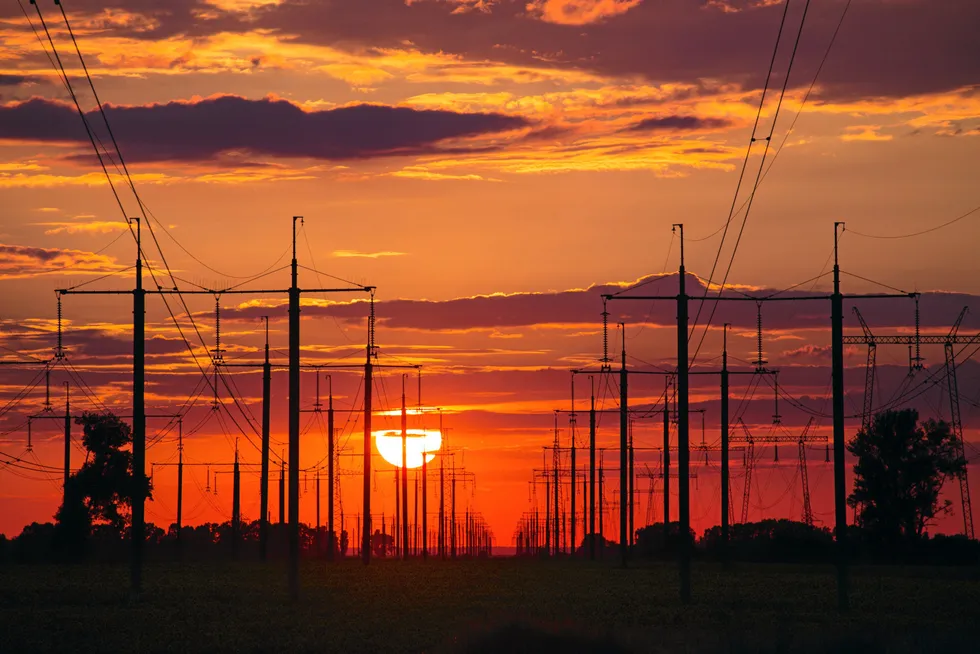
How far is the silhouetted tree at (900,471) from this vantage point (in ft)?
405

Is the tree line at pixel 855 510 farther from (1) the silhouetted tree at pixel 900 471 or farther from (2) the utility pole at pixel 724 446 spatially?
(2) the utility pole at pixel 724 446

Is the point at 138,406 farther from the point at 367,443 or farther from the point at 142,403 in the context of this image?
the point at 367,443

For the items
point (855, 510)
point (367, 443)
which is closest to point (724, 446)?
point (367, 443)

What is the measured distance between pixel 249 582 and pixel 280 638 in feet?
96.2

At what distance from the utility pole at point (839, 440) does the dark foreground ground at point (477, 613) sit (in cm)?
136

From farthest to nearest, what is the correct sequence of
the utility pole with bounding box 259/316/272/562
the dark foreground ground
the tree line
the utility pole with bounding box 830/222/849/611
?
1. the tree line
2. the utility pole with bounding box 259/316/272/562
3. the utility pole with bounding box 830/222/849/611
4. the dark foreground ground

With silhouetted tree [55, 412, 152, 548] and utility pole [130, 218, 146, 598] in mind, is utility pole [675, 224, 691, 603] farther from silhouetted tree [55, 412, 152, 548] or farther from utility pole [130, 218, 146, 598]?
silhouetted tree [55, 412, 152, 548]

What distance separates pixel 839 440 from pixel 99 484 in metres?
81.5

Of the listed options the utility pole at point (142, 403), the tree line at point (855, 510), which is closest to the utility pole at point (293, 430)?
the utility pole at point (142, 403)

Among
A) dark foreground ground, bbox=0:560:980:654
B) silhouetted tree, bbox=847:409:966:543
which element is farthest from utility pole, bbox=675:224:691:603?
silhouetted tree, bbox=847:409:966:543

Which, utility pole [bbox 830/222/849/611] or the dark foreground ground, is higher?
utility pole [bbox 830/222/849/611]

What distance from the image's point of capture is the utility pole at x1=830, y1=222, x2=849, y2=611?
4528cm

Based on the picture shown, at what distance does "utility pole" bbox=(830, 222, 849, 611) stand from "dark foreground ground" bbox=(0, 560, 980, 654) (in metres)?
1.36

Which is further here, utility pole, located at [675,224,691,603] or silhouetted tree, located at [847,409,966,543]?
silhouetted tree, located at [847,409,966,543]
